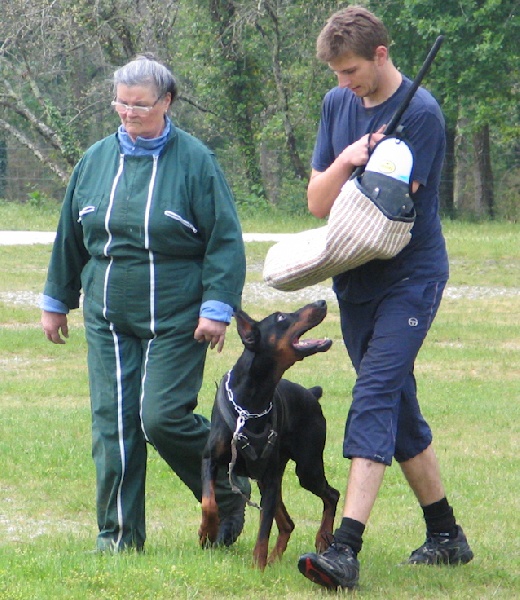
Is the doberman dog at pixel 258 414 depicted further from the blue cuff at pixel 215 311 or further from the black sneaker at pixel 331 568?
the black sneaker at pixel 331 568

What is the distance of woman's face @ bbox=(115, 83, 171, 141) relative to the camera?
4.95m

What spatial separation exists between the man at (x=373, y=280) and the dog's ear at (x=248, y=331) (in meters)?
0.39

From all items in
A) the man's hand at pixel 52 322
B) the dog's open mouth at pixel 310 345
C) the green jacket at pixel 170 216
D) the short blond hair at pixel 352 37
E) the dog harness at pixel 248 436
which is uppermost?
the short blond hair at pixel 352 37

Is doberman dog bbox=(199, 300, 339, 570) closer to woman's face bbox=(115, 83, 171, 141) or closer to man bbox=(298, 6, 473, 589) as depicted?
man bbox=(298, 6, 473, 589)

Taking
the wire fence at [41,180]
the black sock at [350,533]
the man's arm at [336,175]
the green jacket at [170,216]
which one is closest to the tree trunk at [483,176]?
the wire fence at [41,180]

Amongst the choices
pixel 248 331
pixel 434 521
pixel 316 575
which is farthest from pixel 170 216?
pixel 434 521

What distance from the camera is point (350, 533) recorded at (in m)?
4.55

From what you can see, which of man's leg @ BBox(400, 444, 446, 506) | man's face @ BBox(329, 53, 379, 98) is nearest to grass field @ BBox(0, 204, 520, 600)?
man's leg @ BBox(400, 444, 446, 506)

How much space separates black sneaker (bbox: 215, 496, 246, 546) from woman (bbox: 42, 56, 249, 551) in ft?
1.14

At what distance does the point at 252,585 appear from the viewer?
14.8 feet

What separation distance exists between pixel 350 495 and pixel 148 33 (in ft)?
87.5

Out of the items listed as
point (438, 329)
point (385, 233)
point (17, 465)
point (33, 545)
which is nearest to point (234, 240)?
point (385, 233)

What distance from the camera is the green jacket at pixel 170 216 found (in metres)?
5.01

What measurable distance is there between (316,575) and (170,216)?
5.28ft
